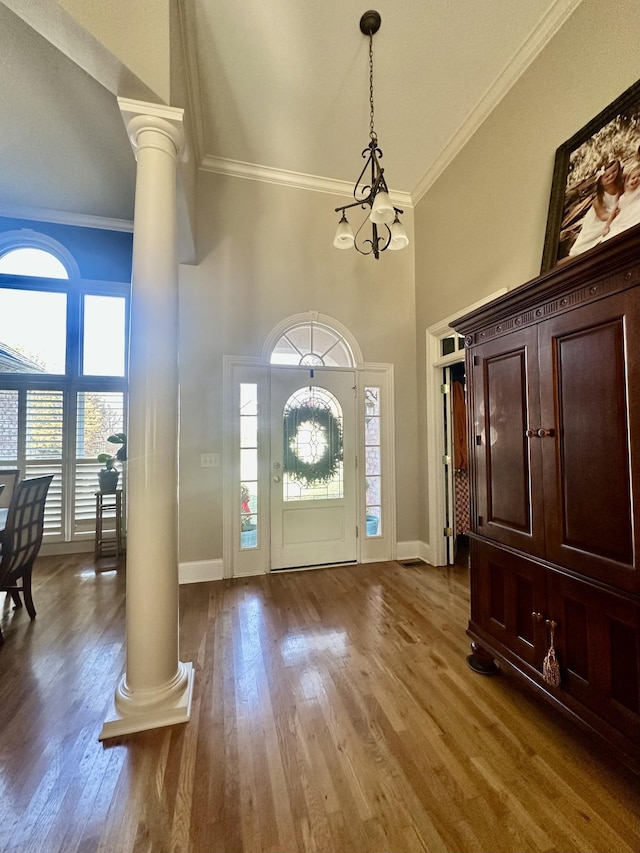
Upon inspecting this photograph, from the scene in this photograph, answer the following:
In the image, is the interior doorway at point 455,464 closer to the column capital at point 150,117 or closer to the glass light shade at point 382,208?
the glass light shade at point 382,208

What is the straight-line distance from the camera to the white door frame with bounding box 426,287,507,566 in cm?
366

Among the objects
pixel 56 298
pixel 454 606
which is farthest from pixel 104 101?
pixel 454 606

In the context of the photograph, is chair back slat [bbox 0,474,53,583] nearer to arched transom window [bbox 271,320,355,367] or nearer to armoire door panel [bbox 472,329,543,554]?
arched transom window [bbox 271,320,355,367]

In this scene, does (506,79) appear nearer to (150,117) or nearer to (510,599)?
(150,117)

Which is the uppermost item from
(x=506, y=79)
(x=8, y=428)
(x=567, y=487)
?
(x=506, y=79)

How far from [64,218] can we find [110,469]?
9.75ft

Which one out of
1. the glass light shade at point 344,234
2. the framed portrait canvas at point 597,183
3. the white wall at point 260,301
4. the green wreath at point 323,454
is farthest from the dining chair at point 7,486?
the framed portrait canvas at point 597,183

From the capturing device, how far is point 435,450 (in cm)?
368

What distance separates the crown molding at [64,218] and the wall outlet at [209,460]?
3.05m

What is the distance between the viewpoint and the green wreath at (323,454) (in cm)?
356

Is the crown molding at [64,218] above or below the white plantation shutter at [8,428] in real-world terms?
above

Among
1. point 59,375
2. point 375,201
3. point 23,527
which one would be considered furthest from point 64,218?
point 375,201

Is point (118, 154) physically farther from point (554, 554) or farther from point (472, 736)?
point (472, 736)

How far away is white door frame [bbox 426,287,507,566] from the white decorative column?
268 cm
